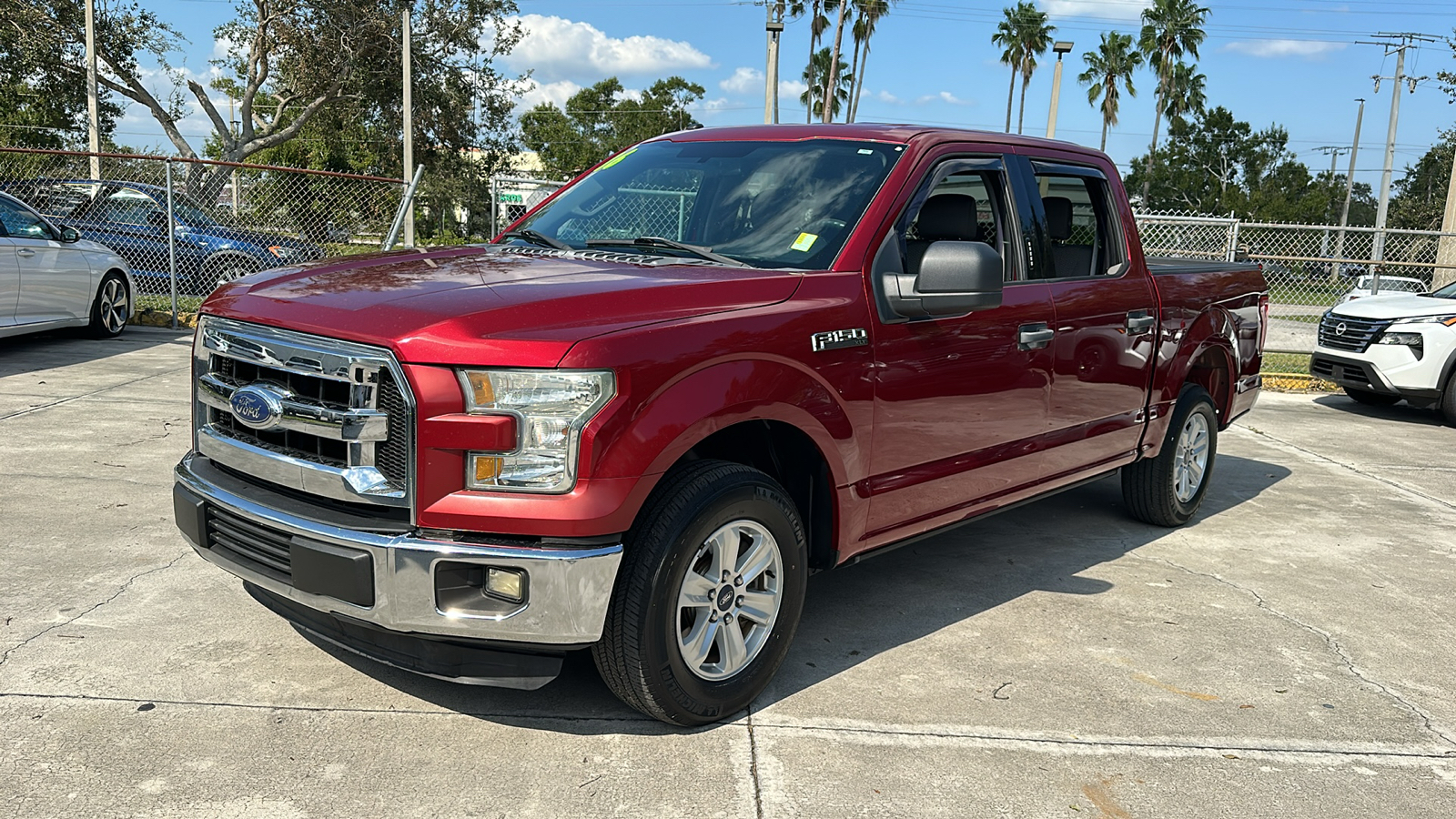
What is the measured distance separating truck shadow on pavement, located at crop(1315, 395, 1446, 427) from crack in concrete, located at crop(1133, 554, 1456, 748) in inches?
267

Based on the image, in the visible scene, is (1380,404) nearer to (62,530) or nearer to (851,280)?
(851,280)

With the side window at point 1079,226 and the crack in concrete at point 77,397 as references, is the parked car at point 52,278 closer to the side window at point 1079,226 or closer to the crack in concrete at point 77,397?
the crack in concrete at point 77,397

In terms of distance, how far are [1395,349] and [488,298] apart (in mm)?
10228

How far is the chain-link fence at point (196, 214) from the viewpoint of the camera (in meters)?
13.2

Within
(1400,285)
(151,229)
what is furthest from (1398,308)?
(1400,285)

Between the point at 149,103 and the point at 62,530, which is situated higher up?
the point at 149,103

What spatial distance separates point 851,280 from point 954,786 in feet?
5.39

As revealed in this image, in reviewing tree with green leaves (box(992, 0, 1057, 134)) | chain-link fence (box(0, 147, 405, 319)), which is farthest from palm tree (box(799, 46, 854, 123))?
chain-link fence (box(0, 147, 405, 319))

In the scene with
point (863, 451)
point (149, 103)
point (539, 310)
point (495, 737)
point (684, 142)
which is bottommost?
point (495, 737)

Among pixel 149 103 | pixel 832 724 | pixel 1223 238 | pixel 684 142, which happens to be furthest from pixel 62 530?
pixel 149 103

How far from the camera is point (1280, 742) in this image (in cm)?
365

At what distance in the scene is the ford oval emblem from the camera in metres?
3.21

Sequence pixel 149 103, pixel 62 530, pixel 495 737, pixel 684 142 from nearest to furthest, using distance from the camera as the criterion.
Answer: pixel 495 737 < pixel 684 142 < pixel 62 530 < pixel 149 103

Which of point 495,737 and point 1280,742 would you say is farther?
point 1280,742
